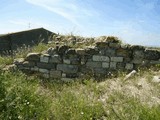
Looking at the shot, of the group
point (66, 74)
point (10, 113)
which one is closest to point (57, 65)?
point (66, 74)

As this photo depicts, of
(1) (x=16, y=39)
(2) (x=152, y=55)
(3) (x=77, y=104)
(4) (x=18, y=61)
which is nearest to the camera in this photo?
(3) (x=77, y=104)

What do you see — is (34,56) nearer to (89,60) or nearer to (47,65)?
(47,65)

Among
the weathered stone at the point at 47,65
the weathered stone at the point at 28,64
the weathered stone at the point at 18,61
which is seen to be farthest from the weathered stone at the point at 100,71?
the weathered stone at the point at 18,61

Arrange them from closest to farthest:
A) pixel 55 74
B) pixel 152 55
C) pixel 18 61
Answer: pixel 152 55 < pixel 55 74 < pixel 18 61

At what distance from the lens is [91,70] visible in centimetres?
959

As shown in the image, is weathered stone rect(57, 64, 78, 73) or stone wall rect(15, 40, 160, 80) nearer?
stone wall rect(15, 40, 160, 80)

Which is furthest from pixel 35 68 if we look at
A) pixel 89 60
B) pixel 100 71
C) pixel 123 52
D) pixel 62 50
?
pixel 123 52

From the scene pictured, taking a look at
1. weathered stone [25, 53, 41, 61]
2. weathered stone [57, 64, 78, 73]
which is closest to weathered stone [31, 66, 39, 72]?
weathered stone [25, 53, 41, 61]

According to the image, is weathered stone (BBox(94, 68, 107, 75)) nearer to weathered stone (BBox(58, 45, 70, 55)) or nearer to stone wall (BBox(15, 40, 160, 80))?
stone wall (BBox(15, 40, 160, 80))

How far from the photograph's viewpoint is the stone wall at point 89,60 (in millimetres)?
9500

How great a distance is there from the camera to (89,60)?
962 cm

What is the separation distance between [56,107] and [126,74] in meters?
2.85

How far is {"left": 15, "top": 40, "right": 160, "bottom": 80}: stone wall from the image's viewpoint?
9500 mm

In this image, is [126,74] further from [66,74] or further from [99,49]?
[66,74]
